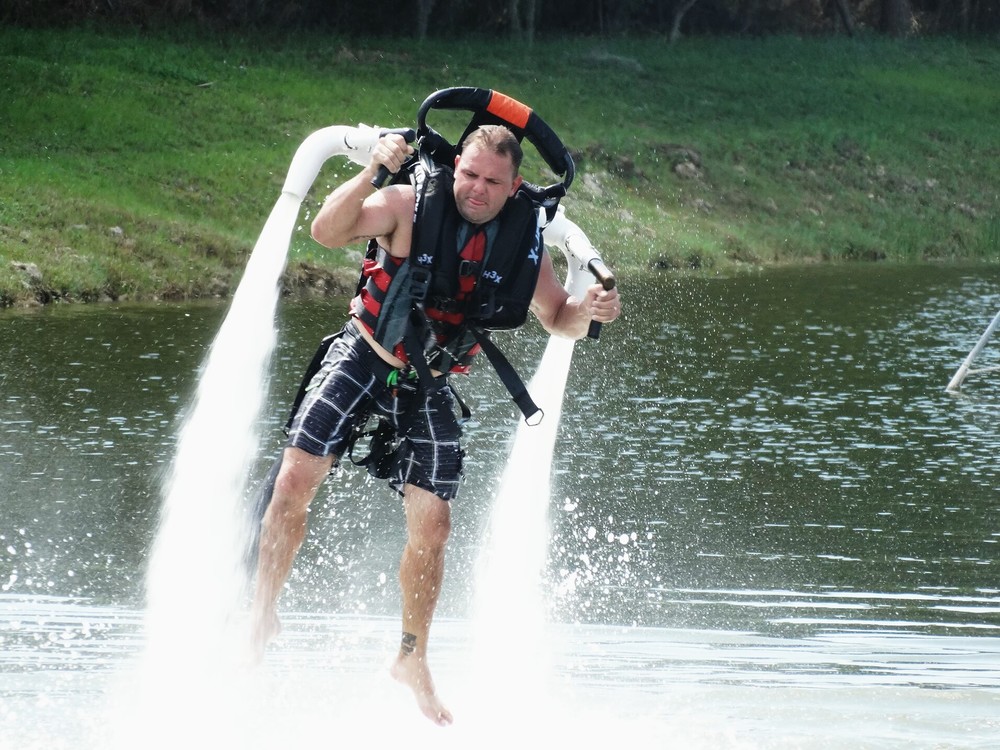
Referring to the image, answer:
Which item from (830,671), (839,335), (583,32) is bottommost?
(583,32)

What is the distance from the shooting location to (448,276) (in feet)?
19.9

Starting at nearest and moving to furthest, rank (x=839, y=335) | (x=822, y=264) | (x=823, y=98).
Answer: (x=839, y=335) → (x=822, y=264) → (x=823, y=98)

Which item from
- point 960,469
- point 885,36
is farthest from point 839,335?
point 885,36

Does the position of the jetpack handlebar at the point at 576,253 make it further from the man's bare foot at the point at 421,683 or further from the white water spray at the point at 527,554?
the man's bare foot at the point at 421,683

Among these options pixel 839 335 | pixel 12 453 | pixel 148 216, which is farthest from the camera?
pixel 148 216

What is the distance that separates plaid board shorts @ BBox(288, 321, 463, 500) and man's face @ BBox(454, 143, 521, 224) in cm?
65

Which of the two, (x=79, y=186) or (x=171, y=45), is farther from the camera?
(x=171, y=45)

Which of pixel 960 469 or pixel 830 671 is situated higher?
pixel 830 671

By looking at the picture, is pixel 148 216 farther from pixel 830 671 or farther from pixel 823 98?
pixel 823 98

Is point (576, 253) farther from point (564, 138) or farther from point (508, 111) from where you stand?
point (564, 138)

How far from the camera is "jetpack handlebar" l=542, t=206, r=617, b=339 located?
20.8 ft

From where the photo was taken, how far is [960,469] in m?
11.9

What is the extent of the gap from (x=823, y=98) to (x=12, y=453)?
34783mm

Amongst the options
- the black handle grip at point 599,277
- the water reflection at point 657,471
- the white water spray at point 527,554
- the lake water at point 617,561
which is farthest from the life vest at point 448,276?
the water reflection at point 657,471
